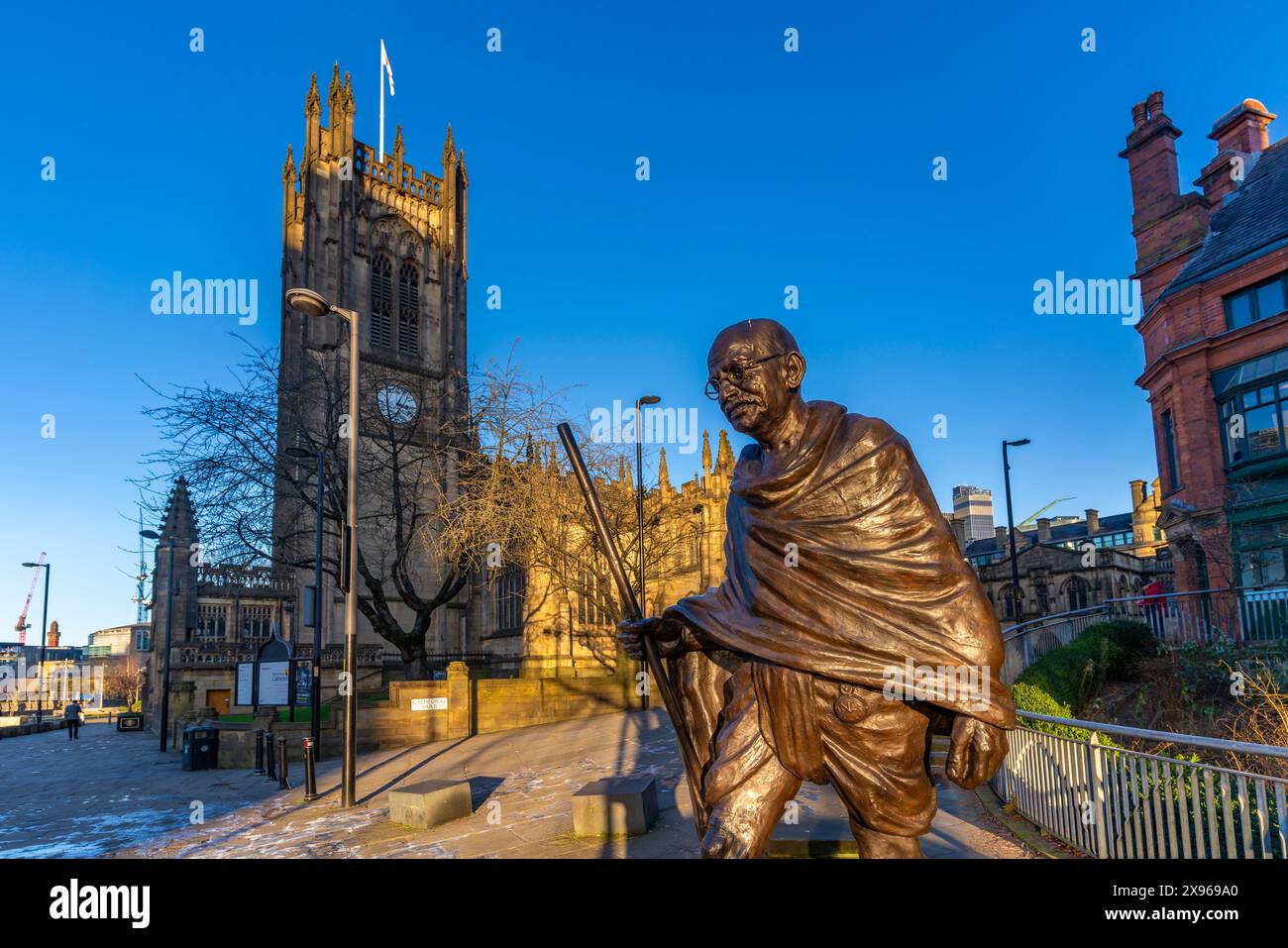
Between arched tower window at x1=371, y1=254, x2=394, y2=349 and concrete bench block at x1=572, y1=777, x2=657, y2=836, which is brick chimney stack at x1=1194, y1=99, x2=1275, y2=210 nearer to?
concrete bench block at x1=572, y1=777, x2=657, y2=836

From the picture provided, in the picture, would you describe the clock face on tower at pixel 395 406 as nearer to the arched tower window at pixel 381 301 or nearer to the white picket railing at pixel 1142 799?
the arched tower window at pixel 381 301

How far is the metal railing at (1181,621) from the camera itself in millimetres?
14977

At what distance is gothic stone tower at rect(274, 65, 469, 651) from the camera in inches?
1615

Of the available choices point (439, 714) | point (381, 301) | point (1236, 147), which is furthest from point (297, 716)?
point (1236, 147)

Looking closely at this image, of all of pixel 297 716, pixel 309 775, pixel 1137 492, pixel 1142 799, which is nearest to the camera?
pixel 1142 799

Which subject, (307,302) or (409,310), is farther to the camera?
(409,310)

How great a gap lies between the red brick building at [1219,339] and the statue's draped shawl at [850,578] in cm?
2005

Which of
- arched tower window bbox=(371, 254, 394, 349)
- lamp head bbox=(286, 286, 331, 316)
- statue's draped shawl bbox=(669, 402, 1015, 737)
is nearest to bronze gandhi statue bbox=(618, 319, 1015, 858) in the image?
statue's draped shawl bbox=(669, 402, 1015, 737)

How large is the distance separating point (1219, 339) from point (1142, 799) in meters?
20.0

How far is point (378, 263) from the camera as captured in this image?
47812 mm

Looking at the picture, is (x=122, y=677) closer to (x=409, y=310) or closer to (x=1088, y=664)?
(x=409, y=310)

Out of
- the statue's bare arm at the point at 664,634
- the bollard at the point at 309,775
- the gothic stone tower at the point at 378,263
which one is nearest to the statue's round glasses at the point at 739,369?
the statue's bare arm at the point at 664,634
